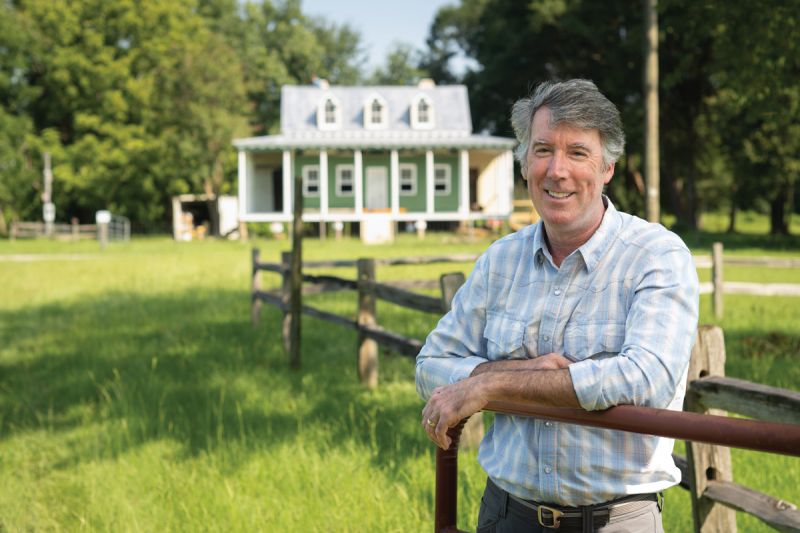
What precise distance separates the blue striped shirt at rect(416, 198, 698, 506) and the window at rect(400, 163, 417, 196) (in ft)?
124

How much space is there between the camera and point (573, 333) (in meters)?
2.35

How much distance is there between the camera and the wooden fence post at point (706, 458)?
340 centimetres

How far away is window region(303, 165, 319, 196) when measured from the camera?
132 feet

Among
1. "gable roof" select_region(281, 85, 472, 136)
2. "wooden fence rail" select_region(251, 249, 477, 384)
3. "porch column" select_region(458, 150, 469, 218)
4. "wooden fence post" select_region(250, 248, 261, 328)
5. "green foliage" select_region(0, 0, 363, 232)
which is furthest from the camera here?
"green foliage" select_region(0, 0, 363, 232)

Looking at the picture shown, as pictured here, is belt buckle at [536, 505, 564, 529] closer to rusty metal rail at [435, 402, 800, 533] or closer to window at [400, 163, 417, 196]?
rusty metal rail at [435, 402, 800, 533]

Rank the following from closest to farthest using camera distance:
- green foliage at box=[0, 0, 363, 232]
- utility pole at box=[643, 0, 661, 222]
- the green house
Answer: utility pole at box=[643, 0, 661, 222] < the green house < green foliage at box=[0, 0, 363, 232]

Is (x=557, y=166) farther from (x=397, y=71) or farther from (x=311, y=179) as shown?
(x=397, y=71)

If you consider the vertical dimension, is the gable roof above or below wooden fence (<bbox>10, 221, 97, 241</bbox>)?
above

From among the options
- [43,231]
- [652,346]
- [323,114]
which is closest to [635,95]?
[323,114]

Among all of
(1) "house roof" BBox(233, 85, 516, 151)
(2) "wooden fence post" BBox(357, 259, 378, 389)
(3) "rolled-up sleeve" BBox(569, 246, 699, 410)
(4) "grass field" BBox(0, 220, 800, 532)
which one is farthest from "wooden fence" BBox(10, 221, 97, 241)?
(3) "rolled-up sleeve" BBox(569, 246, 699, 410)

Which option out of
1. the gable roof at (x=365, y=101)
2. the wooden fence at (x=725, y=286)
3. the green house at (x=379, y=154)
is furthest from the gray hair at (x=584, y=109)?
the gable roof at (x=365, y=101)

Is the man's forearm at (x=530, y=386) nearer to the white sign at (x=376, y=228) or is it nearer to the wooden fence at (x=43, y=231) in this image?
the white sign at (x=376, y=228)

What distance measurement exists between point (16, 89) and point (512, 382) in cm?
5341

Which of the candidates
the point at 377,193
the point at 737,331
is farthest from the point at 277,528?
the point at 377,193
